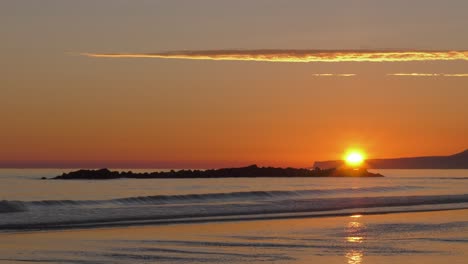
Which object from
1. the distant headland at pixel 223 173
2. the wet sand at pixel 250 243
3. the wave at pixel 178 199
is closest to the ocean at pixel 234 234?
the wet sand at pixel 250 243

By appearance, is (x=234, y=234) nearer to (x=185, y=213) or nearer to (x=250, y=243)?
(x=250, y=243)

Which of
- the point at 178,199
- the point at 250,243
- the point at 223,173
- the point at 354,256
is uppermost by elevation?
the point at 223,173

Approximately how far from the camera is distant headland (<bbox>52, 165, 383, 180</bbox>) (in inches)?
4183

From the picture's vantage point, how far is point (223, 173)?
425ft

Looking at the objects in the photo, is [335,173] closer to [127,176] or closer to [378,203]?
[127,176]

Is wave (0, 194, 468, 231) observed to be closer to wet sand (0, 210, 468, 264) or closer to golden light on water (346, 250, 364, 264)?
wet sand (0, 210, 468, 264)

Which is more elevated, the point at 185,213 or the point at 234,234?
the point at 185,213

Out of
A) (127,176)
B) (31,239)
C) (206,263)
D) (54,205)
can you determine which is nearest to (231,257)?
(206,263)

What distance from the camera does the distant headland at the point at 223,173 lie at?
106 meters

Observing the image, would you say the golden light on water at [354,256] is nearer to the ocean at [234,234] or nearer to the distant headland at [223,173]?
the ocean at [234,234]

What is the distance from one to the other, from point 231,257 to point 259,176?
11136 centimetres

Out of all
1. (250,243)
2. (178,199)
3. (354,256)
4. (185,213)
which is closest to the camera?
(354,256)

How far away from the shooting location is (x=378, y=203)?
164ft

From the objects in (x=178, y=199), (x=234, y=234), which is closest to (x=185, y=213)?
(x=234, y=234)
